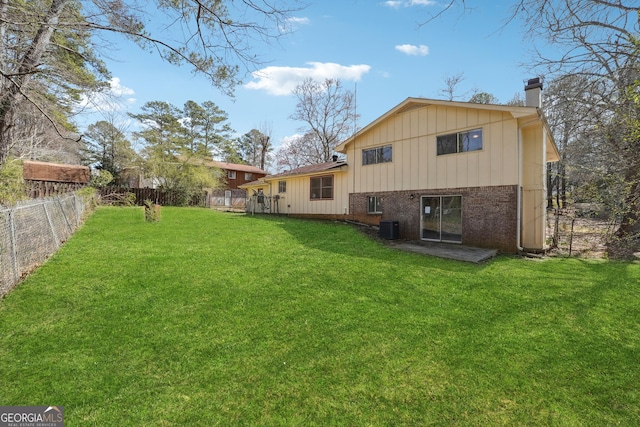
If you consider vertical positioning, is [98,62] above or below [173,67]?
above

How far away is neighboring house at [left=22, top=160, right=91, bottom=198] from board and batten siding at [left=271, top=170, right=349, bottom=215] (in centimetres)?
1075

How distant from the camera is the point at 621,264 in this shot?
330 inches

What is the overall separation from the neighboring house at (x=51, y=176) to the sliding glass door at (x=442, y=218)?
15197mm

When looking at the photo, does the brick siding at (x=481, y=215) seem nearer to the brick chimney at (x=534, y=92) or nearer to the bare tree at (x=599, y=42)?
the bare tree at (x=599, y=42)

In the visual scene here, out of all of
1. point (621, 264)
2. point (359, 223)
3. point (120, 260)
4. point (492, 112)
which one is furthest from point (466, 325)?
point (359, 223)

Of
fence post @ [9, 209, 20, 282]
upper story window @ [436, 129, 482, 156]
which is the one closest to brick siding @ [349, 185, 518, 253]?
upper story window @ [436, 129, 482, 156]

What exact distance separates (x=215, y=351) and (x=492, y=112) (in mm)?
10589

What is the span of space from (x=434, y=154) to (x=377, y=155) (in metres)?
2.72

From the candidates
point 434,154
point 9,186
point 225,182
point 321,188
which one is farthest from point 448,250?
point 225,182

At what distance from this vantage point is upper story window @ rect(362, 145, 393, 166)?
12805 mm

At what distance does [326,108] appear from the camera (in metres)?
31.2

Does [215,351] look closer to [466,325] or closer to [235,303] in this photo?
[235,303]

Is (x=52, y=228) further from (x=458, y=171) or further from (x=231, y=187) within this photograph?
(x=231, y=187)

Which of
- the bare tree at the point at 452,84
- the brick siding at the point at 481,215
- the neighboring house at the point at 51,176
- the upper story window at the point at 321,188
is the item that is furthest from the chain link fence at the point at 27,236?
the bare tree at the point at 452,84
